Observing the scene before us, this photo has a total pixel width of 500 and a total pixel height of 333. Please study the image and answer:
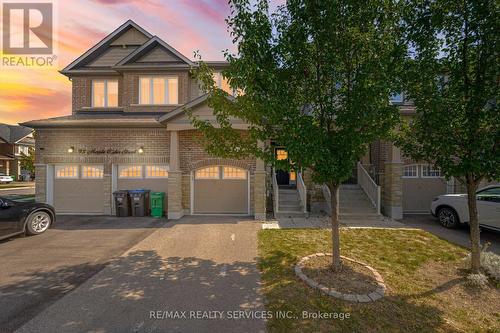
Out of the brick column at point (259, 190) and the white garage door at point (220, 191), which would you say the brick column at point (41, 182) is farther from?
the brick column at point (259, 190)

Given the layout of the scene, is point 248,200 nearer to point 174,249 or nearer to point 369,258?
point 174,249

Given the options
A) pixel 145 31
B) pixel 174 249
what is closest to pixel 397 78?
pixel 174 249

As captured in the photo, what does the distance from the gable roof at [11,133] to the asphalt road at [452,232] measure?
52.7 m

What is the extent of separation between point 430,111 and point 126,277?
7.25 meters

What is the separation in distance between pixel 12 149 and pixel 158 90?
143 feet

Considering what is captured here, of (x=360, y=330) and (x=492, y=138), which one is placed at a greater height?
(x=492, y=138)

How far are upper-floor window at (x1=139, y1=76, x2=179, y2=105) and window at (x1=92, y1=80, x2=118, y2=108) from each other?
6.33 ft

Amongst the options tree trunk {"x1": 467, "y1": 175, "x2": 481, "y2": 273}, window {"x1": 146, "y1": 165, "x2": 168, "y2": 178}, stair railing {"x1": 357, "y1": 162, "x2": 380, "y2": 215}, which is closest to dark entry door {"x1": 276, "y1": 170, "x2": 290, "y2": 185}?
stair railing {"x1": 357, "y1": 162, "x2": 380, "y2": 215}

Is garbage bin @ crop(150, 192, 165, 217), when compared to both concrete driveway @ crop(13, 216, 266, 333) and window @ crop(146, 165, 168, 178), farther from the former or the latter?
concrete driveway @ crop(13, 216, 266, 333)

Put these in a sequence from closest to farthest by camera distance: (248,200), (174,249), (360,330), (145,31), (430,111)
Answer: (360,330)
(430,111)
(174,249)
(248,200)
(145,31)

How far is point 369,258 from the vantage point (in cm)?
593

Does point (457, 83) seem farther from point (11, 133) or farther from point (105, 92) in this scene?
point (11, 133)

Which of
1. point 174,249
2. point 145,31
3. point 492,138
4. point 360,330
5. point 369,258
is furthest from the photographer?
point 145,31

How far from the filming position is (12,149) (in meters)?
38.7
